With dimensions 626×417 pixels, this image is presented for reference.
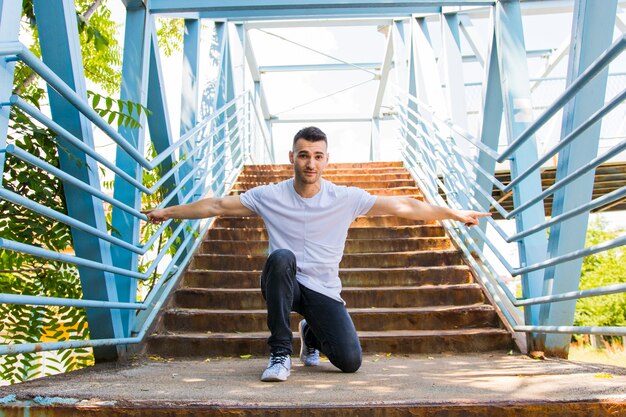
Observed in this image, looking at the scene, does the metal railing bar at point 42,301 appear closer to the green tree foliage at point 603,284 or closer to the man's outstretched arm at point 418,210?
the man's outstretched arm at point 418,210

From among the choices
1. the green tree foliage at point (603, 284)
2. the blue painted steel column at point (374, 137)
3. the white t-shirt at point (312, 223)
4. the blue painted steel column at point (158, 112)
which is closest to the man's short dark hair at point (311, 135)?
the white t-shirt at point (312, 223)

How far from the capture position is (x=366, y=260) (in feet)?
17.3

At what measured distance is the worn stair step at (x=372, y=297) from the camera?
4.61 m

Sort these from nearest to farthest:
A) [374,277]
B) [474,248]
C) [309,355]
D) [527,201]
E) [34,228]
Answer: [34,228], [309,355], [527,201], [474,248], [374,277]

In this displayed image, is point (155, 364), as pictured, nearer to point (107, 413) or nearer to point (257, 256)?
point (107, 413)

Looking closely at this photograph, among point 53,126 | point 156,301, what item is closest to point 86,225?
point 53,126

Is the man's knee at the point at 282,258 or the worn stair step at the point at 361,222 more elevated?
the worn stair step at the point at 361,222

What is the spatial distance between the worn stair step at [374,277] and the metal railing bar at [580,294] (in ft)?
3.65

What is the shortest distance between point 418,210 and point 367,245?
2424 millimetres

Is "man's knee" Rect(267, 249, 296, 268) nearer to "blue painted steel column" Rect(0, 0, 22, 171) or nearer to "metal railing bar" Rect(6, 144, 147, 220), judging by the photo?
"metal railing bar" Rect(6, 144, 147, 220)

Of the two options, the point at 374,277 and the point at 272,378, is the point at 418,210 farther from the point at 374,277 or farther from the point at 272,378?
the point at 374,277

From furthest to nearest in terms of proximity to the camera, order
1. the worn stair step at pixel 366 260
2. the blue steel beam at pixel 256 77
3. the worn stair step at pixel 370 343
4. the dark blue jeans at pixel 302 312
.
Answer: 1. the blue steel beam at pixel 256 77
2. the worn stair step at pixel 366 260
3. the worn stair step at pixel 370 343
4. the dark blue jeans at pixel 302 312

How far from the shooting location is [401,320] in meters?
4.30

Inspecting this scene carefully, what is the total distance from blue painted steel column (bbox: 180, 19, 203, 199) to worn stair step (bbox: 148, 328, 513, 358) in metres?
2.39
